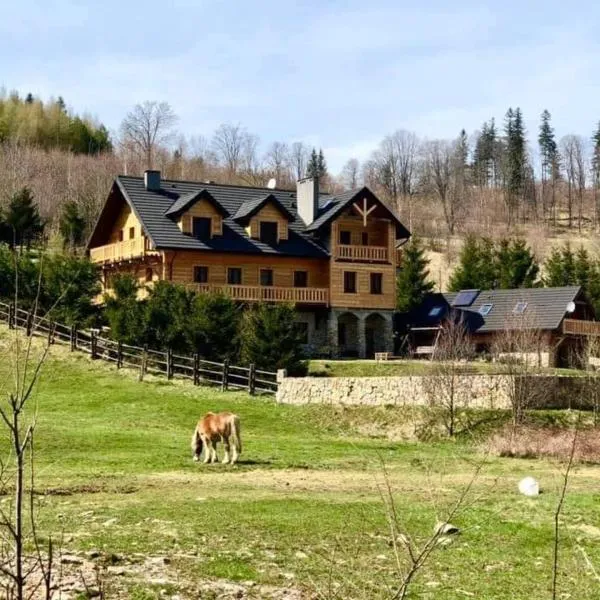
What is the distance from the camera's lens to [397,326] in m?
56.0

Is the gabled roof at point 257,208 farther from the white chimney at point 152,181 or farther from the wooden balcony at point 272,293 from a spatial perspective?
the white chimney at point 152,181

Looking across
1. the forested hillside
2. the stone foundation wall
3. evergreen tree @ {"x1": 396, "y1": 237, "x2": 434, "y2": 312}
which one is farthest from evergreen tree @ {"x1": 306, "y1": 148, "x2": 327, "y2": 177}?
the stone foundation wall

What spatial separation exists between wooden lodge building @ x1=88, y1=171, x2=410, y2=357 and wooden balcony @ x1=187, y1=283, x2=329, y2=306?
50 mm

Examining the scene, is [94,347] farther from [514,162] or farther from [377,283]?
[514,162]

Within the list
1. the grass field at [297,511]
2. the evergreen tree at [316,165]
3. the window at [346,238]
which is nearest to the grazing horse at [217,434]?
the grass field at [297,511]

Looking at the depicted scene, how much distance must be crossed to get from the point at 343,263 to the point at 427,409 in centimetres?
2178

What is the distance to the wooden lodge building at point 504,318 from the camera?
5034 centimetres

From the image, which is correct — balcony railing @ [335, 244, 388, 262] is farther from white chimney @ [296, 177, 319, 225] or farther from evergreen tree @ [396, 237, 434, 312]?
evergreen tree @ [396, 237, 434, 312]

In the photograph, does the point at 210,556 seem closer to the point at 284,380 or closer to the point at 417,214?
the point at 284,380

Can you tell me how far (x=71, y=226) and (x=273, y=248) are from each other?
29.7 metres

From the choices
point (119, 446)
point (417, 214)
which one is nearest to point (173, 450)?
point (119, 446)

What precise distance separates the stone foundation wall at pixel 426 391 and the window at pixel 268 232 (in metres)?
17.1

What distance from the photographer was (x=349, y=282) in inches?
2040

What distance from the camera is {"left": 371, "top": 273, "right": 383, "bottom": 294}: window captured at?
52456 millimetres
